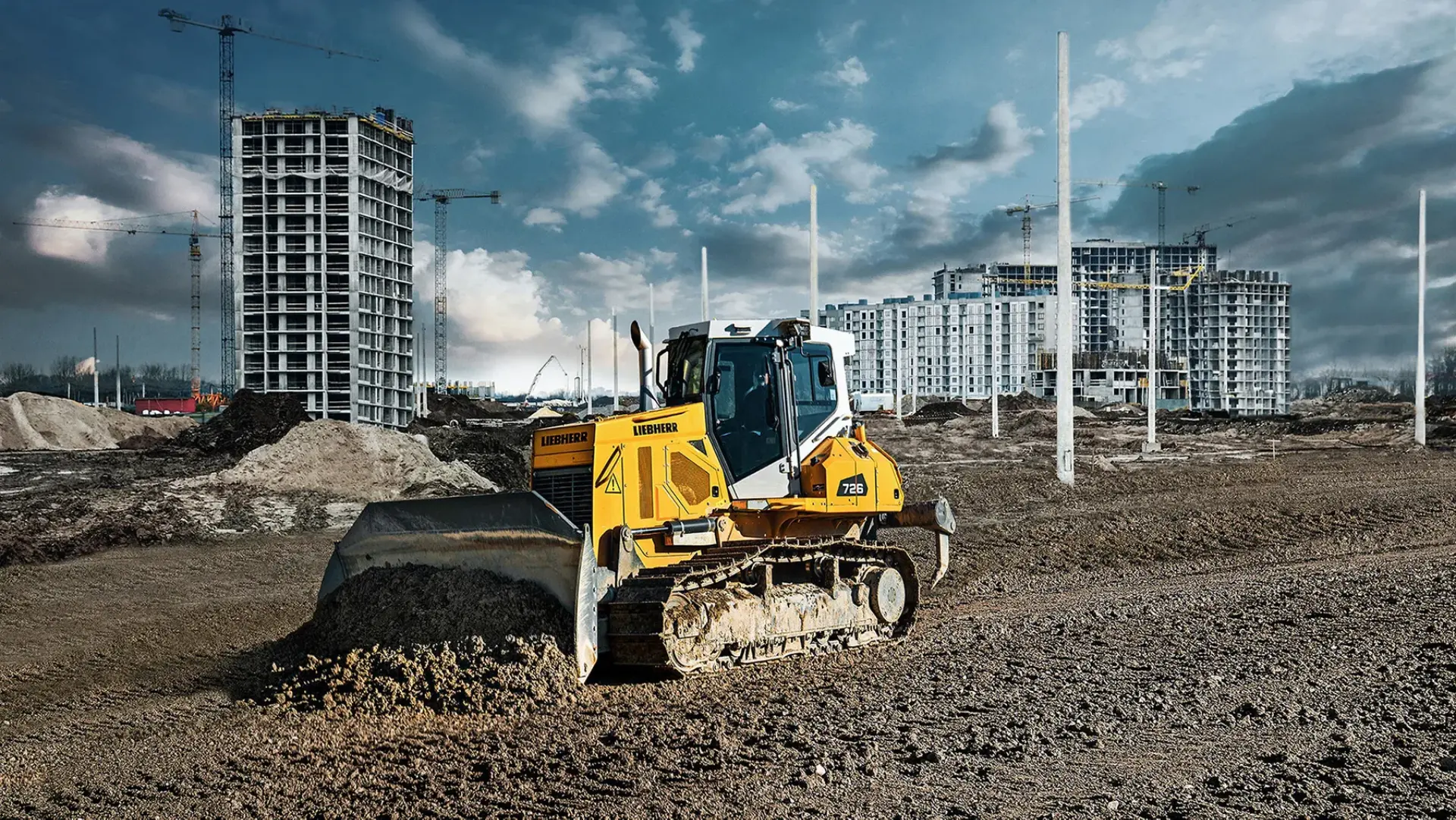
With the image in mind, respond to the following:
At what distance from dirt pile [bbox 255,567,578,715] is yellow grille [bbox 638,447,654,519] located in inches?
52.0

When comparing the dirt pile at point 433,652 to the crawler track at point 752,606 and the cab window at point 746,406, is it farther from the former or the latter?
the cab window at point 746,406

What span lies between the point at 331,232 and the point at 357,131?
3.71 meters

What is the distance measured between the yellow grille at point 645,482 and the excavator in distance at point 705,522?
1cm

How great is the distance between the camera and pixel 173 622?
14.1 metres

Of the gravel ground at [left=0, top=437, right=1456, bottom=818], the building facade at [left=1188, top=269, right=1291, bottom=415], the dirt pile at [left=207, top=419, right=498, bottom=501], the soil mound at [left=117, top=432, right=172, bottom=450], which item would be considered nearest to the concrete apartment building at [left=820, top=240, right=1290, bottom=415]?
the building facade at [left=1188, top=269, right=1291, bottom=415]

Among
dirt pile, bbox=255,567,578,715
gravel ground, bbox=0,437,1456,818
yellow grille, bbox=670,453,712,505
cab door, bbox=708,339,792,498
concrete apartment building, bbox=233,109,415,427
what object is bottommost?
gravel ground, bbox=0,437,1456,818

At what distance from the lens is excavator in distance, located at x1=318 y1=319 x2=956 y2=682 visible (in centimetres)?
881

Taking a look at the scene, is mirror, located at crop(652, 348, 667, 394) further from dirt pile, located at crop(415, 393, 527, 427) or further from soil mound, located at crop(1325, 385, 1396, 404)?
soil mound, located at crop(1325, 385, 1396, 404)

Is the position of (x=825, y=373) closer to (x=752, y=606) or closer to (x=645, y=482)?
(x=645, y=482)

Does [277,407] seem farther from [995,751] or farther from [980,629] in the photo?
[995,751]

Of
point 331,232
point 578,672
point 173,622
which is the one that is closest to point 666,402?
point 578,672

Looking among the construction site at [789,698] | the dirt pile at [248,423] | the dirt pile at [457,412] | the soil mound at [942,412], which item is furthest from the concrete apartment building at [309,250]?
the soil mound at [942,412]

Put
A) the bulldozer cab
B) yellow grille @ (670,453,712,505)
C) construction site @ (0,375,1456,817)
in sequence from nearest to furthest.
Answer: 1. construction site @ (0,375,1456,817)
2. yellow grille @ (670,453,712,505)
3. the bulldozer cab

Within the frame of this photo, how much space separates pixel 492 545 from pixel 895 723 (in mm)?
3381
